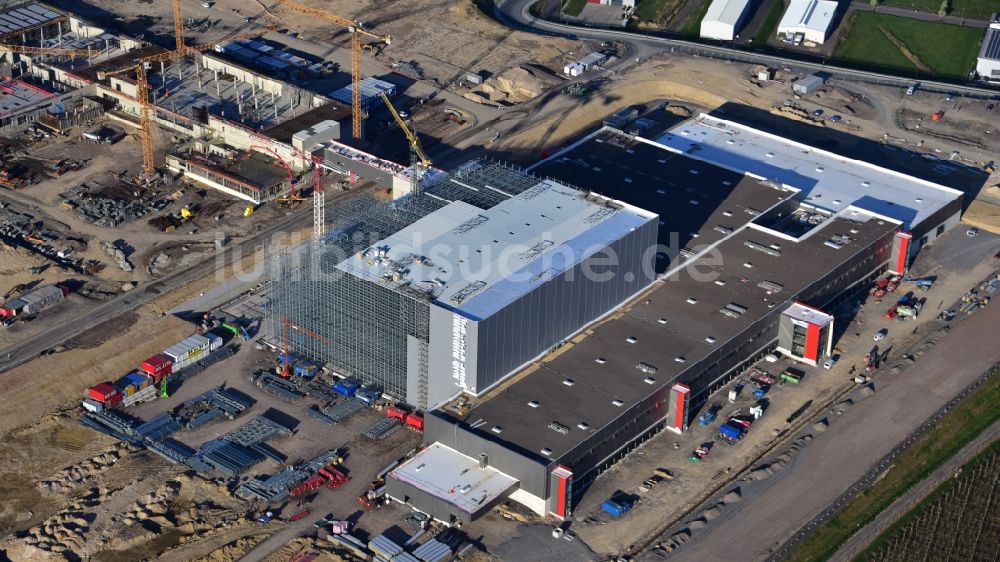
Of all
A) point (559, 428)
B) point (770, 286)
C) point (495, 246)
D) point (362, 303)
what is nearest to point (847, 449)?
point (770, 286)

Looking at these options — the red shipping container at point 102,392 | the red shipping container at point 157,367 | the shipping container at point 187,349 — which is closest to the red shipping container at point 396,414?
the shipping container at point 187,349

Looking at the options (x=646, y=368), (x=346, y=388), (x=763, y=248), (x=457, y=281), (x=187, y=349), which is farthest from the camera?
(x=763, y=248)

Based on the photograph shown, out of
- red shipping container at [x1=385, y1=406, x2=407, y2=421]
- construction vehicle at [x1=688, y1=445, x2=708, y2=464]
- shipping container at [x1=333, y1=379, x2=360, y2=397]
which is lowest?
construction vehicle at [x1=688, y1=445, x2=708, y2=464]

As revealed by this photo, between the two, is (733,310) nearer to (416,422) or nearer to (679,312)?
(679,312)

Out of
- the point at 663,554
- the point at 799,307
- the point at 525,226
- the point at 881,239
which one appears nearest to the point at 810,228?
the point at 881,239

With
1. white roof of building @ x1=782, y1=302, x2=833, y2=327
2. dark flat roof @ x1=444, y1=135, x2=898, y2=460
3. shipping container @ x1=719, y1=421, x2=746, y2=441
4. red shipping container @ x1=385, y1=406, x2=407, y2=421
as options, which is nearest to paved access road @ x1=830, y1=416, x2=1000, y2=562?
shipping container @ x1=719, y1=421, x2=746, y2=441

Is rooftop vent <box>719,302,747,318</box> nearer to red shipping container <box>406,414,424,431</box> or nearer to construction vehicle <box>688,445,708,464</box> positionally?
construction vehicle <box>688,445,708,464</box>
